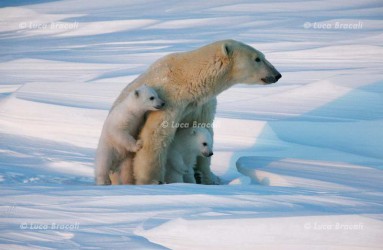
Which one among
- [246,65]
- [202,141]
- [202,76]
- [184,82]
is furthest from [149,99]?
[246,65]

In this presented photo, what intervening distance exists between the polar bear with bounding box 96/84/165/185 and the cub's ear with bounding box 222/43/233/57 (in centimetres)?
68

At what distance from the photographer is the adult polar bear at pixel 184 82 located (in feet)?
22.7

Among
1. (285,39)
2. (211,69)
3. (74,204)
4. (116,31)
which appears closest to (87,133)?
(211,69)

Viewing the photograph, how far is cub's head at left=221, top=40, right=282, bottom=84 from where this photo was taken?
23.0 ft

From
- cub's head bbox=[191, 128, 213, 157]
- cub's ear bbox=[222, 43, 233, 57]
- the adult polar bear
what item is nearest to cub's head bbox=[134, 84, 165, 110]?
the adult polar bear

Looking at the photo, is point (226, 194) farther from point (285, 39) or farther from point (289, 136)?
point (285, 39)

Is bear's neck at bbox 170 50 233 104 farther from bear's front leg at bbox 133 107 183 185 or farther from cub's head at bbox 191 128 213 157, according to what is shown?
cub's head at bbox 191 128 213 157

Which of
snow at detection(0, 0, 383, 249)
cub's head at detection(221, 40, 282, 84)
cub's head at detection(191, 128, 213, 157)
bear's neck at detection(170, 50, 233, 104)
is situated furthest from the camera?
cub's head at detection(191, 128, 213, 157)

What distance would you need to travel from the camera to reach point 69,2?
25219mm

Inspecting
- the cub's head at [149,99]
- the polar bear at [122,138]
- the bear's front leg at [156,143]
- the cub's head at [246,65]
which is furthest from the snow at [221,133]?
the cub's head at [246,65]

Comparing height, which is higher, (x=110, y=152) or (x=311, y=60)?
(x=311, y=60)

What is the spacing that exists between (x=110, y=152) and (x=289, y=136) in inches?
116

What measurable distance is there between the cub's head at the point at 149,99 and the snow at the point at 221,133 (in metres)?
0.73

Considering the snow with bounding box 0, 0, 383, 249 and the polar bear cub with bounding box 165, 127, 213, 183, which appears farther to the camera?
the polar bear cub with bounding box 165, 127, 213, 183
